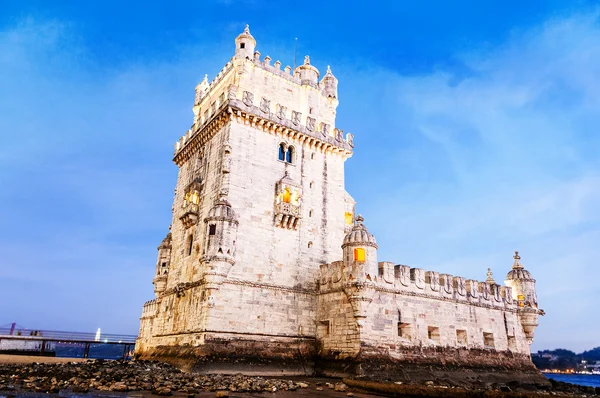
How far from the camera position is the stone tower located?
2603 cm

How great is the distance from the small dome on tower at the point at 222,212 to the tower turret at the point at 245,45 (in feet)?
37.6

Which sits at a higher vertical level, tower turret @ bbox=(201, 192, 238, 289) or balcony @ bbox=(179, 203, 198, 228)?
balcony @ bbox=(179, 203, 198, 228)

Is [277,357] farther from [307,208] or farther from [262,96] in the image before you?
[262,96]

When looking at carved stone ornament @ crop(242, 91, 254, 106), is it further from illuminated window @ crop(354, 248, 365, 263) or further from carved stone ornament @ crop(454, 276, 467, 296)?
carved stone ornament @ crop(454, 276, 467, 296)

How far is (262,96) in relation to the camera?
104 ft

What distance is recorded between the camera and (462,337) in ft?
101

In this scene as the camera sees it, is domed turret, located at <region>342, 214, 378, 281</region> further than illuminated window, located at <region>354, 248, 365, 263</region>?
No

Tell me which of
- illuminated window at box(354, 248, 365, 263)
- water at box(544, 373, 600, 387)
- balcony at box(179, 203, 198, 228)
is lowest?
water at box(544, 373, 600, 387)

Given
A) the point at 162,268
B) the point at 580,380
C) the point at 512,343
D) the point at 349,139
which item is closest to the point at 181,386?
the point at 162,268

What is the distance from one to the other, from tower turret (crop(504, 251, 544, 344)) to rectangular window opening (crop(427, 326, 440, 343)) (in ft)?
34.6

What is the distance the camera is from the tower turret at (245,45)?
31752 mm

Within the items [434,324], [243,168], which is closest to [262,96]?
[243,168]

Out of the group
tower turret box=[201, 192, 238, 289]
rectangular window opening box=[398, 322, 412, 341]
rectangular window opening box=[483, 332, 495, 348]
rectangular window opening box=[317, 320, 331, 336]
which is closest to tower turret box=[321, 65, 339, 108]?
tower turret box=[201, 192, 238, 289]

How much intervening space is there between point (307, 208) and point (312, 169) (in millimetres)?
3103
